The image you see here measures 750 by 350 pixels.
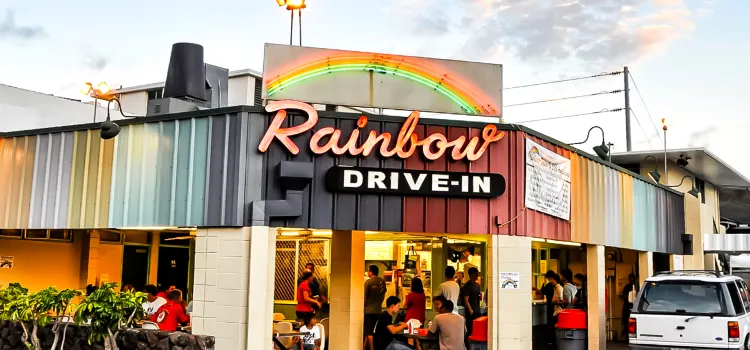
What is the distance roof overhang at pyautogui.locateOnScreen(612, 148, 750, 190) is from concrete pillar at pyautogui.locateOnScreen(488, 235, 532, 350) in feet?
43.4

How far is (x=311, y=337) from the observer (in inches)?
510

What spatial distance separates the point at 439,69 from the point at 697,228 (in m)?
15.3

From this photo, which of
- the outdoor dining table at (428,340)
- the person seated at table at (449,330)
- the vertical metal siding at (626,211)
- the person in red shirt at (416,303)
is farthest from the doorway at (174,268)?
the vertical metal siding at (626,211)

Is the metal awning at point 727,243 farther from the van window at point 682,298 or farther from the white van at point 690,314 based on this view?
the van window at point 682,298

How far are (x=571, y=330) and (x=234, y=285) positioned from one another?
26.3ft

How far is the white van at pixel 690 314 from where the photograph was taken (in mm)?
12992

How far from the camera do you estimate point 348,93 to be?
44.2 ft

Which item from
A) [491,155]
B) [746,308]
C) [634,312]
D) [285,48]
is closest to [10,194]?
[285,48]

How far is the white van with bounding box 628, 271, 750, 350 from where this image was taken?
1299cm

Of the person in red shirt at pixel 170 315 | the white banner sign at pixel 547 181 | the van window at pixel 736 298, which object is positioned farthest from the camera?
the white banner sign at pixel 547 181

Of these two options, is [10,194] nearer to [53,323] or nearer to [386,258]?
[53,323]

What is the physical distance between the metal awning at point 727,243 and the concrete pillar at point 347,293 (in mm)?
15543

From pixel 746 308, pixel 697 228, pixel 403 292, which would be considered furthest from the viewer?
pixel 697 228

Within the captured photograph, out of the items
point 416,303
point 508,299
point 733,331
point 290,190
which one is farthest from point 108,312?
point 733,331
